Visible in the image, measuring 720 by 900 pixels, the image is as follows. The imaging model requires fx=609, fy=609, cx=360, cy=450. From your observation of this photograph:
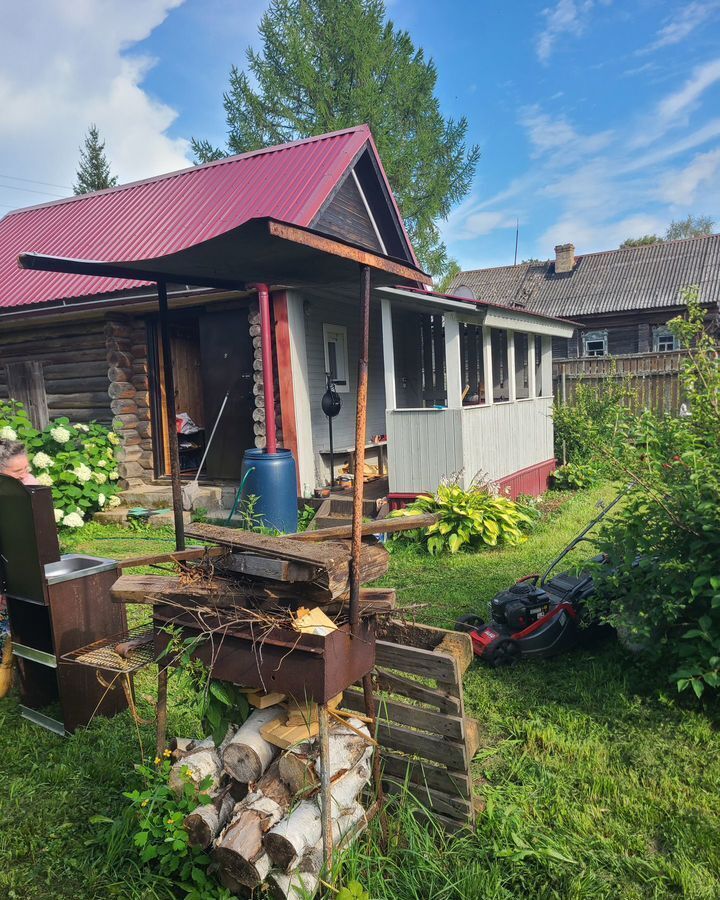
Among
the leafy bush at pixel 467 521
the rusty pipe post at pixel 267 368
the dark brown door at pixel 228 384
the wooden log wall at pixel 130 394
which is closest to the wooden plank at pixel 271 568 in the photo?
the leafy bush at pixel 467 521

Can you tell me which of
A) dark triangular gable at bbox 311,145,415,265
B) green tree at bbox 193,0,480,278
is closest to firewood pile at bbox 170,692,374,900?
dark triangular gable at bbox 311,145,415,265

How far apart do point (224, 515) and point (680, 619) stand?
Result: 21.0 ft

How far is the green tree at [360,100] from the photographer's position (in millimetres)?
22812

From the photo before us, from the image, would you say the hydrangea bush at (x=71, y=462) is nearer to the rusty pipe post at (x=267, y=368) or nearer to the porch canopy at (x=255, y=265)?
the rusty pipe post at (x=267, y=368)

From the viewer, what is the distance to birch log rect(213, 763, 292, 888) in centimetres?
209

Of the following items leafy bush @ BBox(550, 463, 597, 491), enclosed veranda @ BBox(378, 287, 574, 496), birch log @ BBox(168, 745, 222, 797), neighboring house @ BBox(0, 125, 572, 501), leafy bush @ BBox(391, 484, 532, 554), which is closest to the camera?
birch log @ BBox(168, 745, 222, 797)

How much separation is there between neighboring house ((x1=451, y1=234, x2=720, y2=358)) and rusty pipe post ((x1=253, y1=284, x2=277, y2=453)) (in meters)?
16.4

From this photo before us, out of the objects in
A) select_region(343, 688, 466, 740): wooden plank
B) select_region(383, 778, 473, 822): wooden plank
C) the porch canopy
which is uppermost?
the porch canopy

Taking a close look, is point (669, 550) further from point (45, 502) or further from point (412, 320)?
point (412, 320)

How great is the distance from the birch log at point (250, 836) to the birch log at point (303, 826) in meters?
0.04

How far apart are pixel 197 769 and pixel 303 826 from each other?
523mm

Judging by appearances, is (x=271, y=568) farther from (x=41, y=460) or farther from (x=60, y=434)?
(x=60, y=434)

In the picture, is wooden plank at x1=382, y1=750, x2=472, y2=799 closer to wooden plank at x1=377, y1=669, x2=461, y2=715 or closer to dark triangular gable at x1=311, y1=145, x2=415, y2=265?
wooden plank at x1=377, y1=669, x2=461, y2=715

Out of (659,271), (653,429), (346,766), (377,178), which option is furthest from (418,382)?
(659,271)
